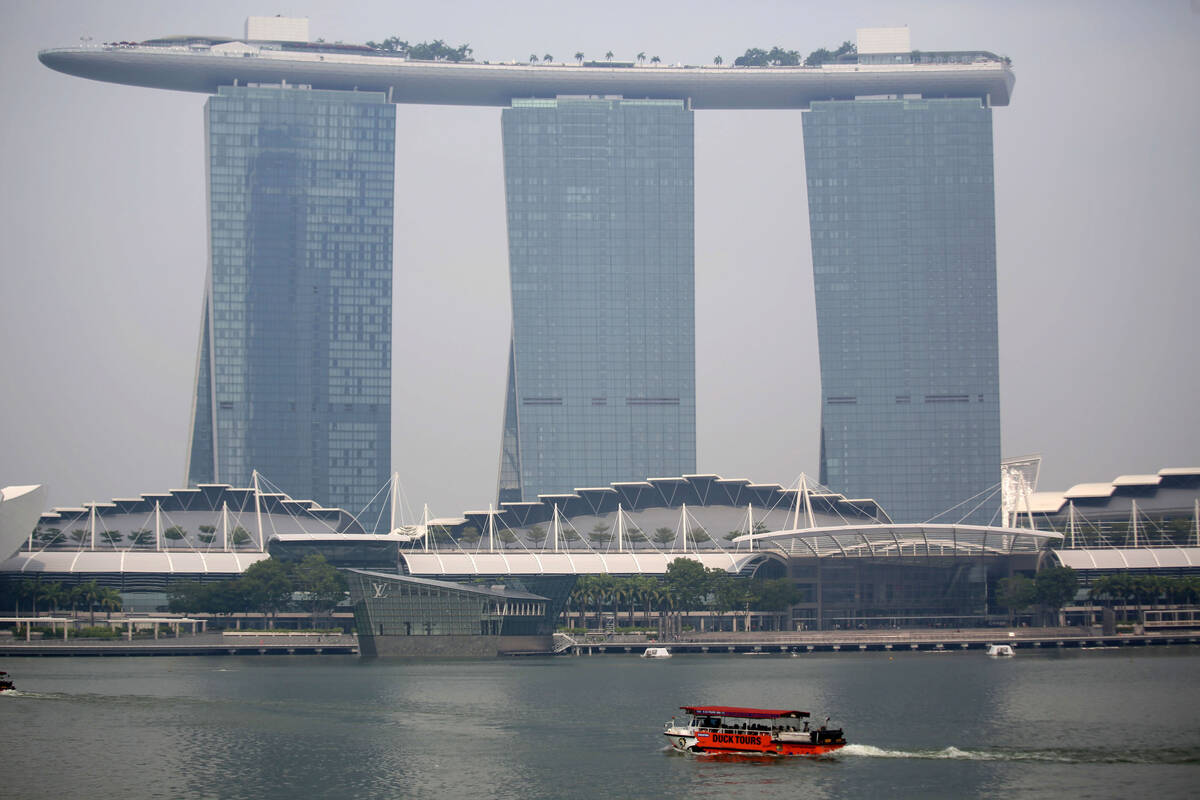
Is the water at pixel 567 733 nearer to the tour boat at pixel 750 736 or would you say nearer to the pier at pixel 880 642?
the tour boat at pixel 750 736

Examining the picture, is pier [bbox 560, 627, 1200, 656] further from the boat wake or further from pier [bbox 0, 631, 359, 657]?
the boat wake

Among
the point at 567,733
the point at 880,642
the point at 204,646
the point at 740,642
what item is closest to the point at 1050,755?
the point at 567,733

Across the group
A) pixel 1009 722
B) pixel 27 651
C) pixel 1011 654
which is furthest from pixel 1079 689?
pixel 27 651

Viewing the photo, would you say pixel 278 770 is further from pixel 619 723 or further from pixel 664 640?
pixel 664 640

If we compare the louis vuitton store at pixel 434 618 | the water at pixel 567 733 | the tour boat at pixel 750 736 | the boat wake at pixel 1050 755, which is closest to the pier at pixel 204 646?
the louis vuitton store at pixel 434 618

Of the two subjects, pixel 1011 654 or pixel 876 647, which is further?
pixel 876 647

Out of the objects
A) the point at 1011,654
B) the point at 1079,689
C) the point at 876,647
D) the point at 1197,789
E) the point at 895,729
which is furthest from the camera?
the point at 876,647
